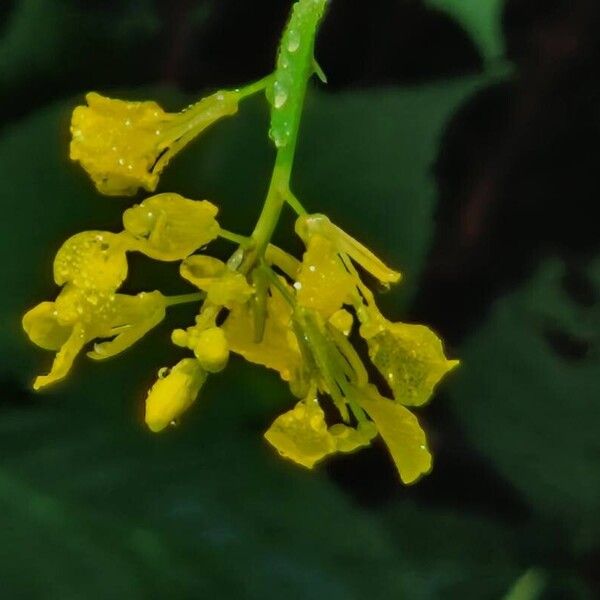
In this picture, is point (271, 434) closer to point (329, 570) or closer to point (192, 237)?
point (192, 237)

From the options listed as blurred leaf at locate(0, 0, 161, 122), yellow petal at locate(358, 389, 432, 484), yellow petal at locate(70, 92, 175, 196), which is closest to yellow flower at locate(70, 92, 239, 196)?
yellow petal at locate(70, 92, 175, 196)

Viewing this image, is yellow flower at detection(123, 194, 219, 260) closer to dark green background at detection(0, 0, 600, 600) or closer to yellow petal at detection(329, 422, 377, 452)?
yellow petal at detection(329, 422, 377, 452)

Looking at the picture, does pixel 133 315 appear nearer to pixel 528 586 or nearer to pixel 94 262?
pixel 94 262

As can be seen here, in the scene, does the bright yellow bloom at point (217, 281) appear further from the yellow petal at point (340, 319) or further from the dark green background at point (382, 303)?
the dark green background at point (382, 303)

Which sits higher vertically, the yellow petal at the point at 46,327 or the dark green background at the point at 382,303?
the yellow petal at the point at 46,327

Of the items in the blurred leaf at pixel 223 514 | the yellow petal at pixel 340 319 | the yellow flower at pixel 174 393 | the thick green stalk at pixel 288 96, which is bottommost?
the blurred leaf at pixel 223 514

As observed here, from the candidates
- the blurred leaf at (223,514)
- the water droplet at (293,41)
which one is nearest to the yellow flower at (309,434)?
the water droplet at (293,41)
